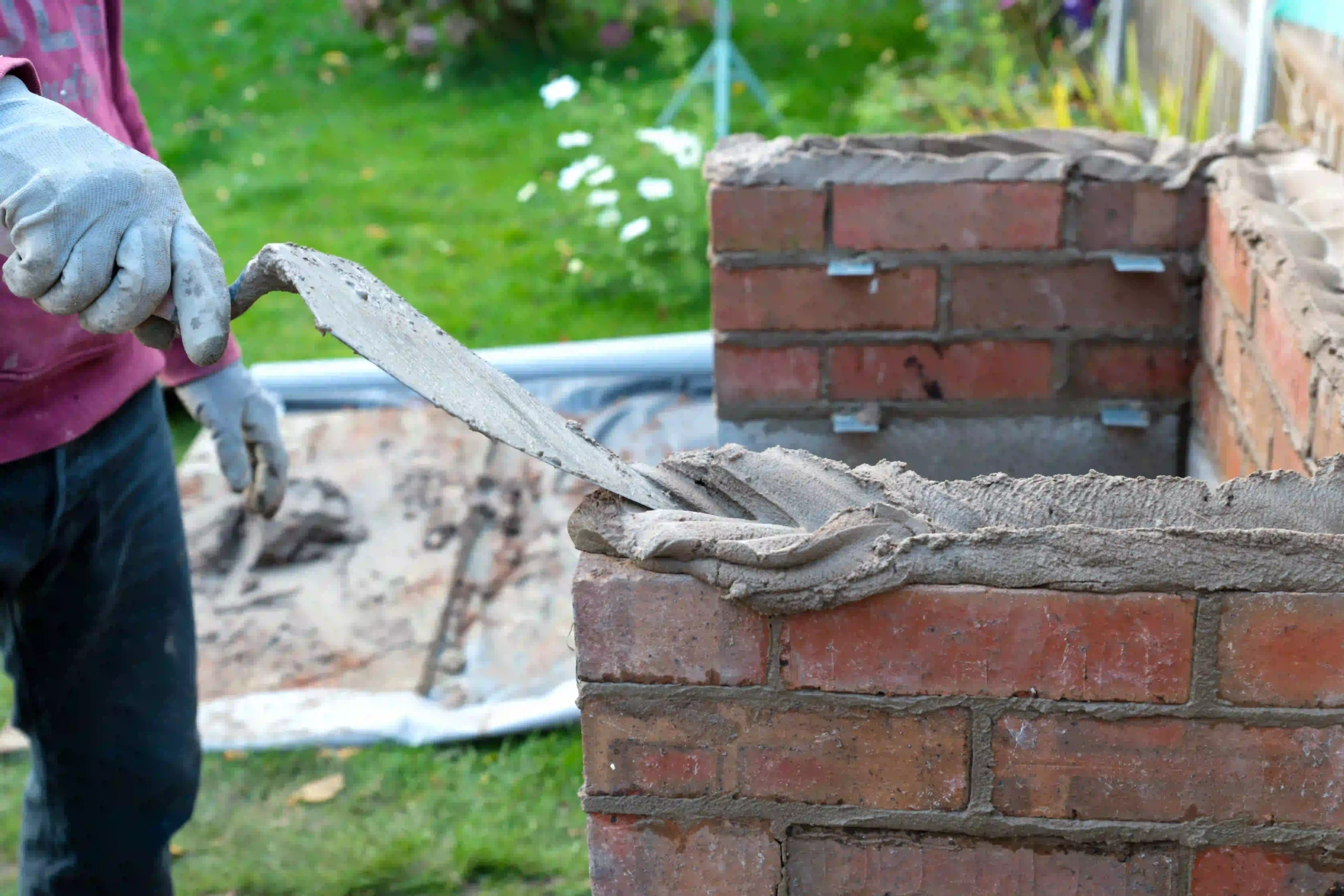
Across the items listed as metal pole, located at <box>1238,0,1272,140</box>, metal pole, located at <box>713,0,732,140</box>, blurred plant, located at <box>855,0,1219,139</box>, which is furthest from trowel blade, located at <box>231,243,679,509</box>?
metal pole, located at <box>713,0,732,140</box>

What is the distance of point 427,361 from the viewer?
131cm

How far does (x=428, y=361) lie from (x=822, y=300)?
4.39ft

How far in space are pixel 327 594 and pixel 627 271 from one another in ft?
7.81

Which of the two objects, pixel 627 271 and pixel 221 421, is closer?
pixel 221 421

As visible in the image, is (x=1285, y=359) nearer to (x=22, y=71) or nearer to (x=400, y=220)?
(x=22, y=71)

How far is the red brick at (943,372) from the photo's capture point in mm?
2518

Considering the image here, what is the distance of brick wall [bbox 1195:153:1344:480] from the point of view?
1678mm

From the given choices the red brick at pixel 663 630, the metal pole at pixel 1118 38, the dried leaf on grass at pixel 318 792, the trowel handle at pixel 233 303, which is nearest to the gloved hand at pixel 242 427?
the dried leaf on grass at pixel 318 792

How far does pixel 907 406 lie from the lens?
2.58 meters

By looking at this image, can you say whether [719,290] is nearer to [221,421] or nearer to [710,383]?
[221,421]

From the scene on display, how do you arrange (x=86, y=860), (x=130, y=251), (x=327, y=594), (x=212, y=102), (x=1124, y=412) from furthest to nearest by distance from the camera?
(x=212, y=102) → (x=327, y=594) → (x=1124, y=412) → (x=86, y=860) → (x=130, y=251)

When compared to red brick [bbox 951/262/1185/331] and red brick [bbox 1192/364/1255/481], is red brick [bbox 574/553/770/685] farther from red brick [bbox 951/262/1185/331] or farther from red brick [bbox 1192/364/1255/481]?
red brick [bbox 951/262/1185/331]

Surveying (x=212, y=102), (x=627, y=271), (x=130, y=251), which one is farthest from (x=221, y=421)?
(x=212, y=102)

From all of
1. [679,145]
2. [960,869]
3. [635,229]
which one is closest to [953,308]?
[960,869]
